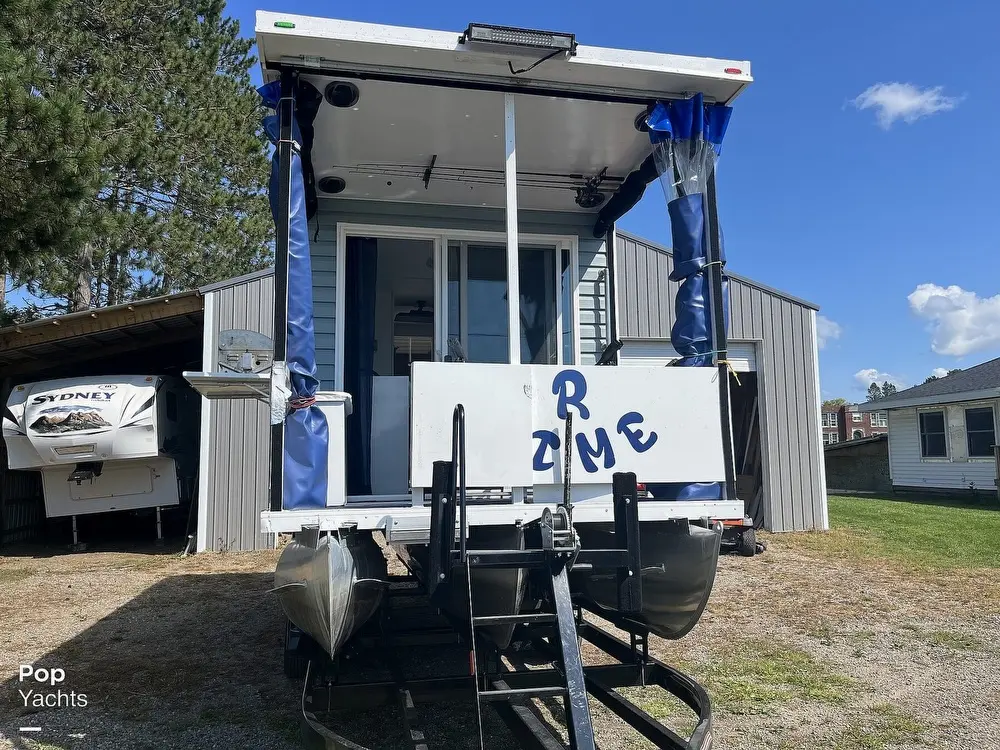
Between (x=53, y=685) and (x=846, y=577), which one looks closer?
(x=53, y=685)

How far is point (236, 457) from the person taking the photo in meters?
9.91

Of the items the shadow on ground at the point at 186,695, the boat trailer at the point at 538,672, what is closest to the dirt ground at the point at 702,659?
the shadow on ground at the point at 186,695

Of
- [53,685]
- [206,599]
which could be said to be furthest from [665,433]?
[206,599]

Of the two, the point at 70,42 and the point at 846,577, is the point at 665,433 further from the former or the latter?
the point at 70,42

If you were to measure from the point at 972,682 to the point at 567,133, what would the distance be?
14.0 ft

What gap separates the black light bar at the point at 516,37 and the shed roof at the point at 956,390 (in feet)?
54.0

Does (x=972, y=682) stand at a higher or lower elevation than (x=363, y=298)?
lower

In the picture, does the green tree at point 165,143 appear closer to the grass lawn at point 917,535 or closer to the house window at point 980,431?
the grass lawn at point 917,535

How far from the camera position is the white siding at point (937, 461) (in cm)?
1695

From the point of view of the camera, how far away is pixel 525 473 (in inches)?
136

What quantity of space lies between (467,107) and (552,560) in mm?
2688

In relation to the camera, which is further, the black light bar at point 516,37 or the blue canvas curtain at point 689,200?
the blue canvas curtain at point 689,200

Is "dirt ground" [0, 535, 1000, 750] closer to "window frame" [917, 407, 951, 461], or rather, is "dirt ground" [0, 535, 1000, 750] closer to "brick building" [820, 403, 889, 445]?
"window frame" [917, 407, 951, 461]

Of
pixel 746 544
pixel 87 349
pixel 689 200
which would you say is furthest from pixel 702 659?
pixel 87 349
